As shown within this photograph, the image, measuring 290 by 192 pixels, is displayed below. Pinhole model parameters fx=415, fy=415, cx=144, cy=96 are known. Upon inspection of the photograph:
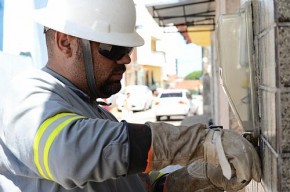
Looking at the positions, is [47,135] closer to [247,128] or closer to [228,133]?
[228,133]

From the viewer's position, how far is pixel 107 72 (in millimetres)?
1862

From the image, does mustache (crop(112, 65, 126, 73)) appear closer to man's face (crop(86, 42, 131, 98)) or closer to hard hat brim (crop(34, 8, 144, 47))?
man's face (crop(86, 42, 131, 98))

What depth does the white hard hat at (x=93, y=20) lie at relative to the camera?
179 centimetres

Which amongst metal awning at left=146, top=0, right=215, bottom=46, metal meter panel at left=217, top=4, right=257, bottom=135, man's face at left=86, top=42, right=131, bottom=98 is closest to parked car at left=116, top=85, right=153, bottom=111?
metal awning at left=146, top=0, right=215, bottom=46

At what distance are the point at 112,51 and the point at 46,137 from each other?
0.60 meters

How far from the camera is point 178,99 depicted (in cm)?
1862

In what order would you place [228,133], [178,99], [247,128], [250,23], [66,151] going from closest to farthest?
[66,151], [228,133], [250,23], [247,128], [178,99]

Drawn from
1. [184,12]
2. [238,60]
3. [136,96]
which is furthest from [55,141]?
[136,96]

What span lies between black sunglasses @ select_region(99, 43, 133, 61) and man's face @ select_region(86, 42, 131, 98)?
14mm

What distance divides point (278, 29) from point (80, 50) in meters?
0.92

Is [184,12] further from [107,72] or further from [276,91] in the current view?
[276,91]

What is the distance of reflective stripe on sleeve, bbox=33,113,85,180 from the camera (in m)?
1.36

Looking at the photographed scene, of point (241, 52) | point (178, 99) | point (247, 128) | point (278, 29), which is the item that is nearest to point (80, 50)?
point (241, 52)

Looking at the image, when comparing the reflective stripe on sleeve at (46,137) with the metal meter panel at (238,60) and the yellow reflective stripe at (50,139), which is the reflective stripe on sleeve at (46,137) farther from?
the metal meter panel at (238,60)
